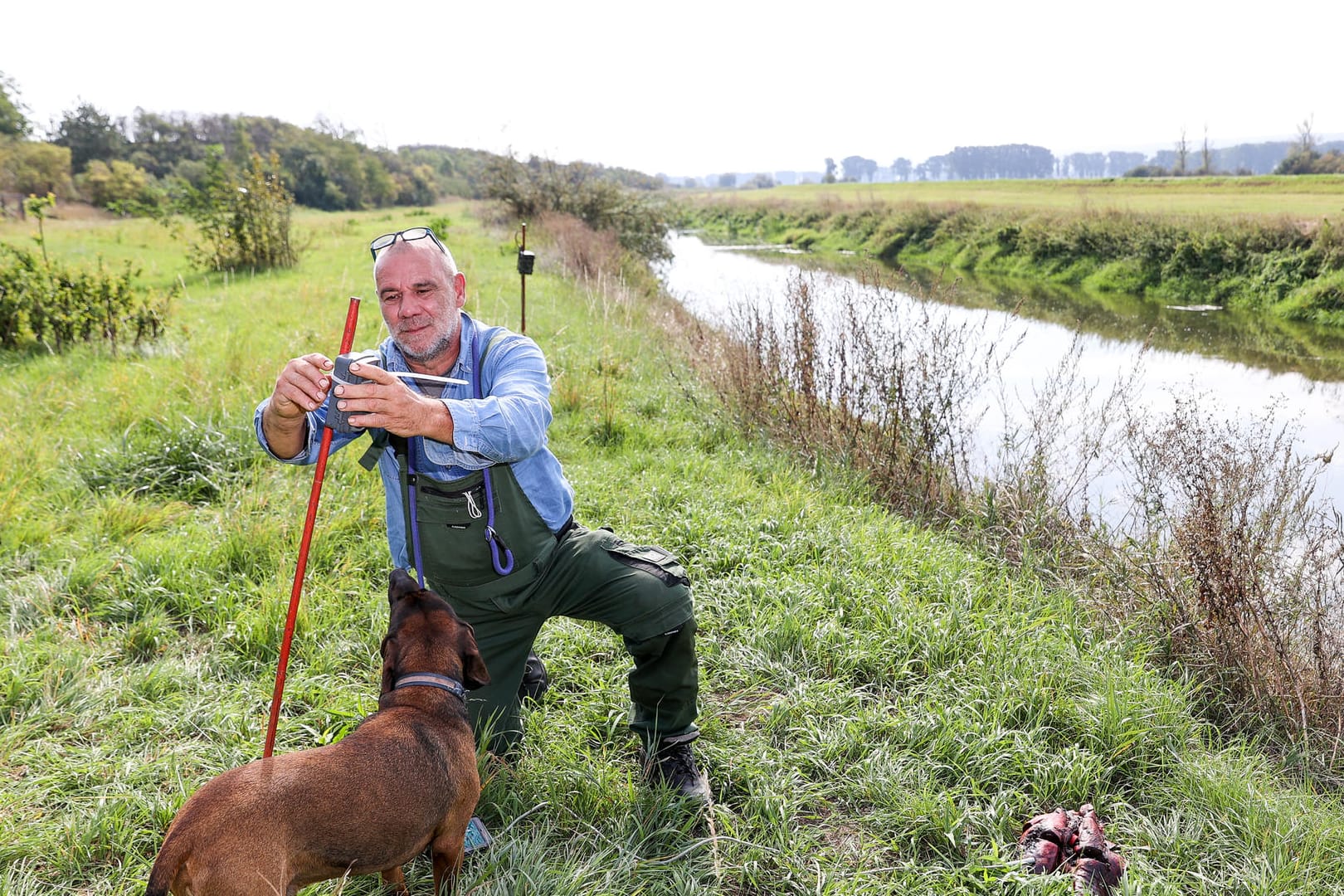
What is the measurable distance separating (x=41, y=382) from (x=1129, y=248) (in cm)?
2455

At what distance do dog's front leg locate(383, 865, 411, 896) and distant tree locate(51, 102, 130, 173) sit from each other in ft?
200

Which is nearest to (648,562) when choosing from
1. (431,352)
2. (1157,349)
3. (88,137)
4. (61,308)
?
(431,352)

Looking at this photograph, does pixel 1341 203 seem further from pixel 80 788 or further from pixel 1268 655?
pixel 80 788

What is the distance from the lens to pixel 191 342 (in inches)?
345

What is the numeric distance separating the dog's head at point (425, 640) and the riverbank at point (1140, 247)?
1944 centimetres

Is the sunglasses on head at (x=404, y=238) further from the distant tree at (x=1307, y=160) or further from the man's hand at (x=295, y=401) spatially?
the distant tree at (x=1307, y=160)

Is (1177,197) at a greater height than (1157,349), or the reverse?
(1177,197)

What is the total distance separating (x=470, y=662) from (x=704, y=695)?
1.42 m

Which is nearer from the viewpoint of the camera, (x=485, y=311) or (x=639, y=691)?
(x=639, y=691)

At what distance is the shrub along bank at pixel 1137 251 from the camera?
57.8ft

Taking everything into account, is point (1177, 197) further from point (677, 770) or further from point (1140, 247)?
point (677, 770)

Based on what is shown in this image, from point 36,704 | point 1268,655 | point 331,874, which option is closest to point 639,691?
point 331,874

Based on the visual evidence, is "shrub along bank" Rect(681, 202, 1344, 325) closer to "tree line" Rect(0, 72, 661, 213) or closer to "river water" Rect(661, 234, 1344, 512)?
"river water" Rect(661, 234, 1344, 512)

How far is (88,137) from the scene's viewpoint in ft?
168
